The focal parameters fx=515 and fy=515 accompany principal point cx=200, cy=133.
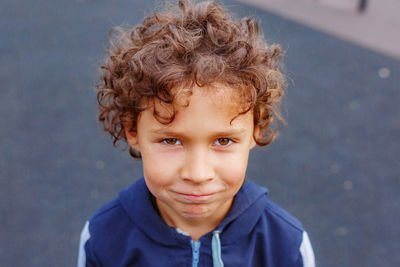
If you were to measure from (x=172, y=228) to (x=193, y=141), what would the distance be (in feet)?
1.24

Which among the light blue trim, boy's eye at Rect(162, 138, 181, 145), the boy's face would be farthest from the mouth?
the light blue trim

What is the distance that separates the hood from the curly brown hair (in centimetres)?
19

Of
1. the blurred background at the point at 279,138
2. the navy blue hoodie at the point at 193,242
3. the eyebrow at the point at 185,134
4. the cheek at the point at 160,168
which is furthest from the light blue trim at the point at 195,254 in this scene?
the blurred background at the point at 279,138

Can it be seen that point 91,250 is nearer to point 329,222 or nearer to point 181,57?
point 181,57

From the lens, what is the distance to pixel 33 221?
298 centimetres

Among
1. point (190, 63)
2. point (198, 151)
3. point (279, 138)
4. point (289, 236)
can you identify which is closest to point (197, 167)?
point (198, 151)

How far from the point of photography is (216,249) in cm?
157

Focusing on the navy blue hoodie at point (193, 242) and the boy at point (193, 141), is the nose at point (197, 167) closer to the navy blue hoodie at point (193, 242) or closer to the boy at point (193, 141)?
the boy at point (193, 141)

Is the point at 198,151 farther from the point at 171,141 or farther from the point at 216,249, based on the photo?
the point at 216,249

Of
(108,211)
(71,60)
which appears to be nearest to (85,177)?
(71,60)

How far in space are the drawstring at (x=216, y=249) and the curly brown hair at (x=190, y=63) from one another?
13.0 inches

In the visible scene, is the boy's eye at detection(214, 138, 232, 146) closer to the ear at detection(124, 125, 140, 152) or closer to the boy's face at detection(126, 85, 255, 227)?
the boy's face at detection(126, 85, 255, 227)

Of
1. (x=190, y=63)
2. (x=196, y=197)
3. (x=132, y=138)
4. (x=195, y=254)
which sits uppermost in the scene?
(x=190, y=63)

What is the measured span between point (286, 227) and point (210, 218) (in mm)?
242
